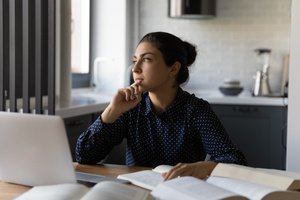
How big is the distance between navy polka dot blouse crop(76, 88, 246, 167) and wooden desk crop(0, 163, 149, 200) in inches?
4.1

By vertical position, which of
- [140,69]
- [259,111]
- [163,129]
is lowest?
[259,111]

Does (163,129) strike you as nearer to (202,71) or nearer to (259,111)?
(259,111)

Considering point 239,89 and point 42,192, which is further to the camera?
point 239,89

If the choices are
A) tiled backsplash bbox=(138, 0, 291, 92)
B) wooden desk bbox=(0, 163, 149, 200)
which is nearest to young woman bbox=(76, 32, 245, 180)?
wooden desk bbox=(0, 163, 149, 200)

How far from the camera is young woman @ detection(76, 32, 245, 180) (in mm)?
1762

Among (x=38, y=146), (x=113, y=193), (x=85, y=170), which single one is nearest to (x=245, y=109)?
(x=85, y=170)

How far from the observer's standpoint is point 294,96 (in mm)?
2398

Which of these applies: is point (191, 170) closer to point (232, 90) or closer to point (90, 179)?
point (90, 179)

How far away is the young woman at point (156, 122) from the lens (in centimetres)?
176

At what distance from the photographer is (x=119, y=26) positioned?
4.14 metres

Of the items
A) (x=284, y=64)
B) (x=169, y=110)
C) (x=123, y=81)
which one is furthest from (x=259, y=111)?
(x=169, y=110)

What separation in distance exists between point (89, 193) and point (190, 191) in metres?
0.22

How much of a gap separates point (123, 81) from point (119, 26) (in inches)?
19.8

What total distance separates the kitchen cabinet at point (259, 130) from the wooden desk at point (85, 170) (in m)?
2.23
